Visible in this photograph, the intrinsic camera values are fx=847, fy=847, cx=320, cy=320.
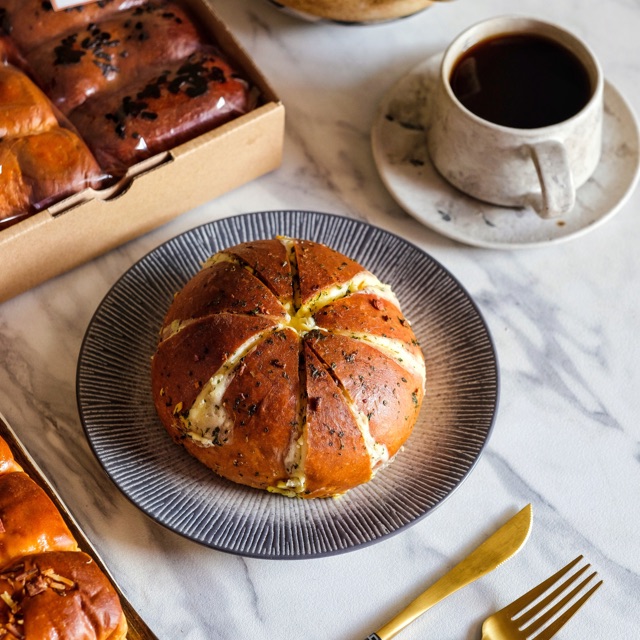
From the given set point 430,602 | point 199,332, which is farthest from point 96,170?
point 430,602

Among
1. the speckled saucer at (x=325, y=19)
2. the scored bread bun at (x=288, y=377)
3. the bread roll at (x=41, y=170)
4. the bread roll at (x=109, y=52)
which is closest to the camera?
the scored bread bun at (x=288, y=377)

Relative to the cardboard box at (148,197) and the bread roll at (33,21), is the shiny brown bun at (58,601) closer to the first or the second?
the cardboard box at (148,197)

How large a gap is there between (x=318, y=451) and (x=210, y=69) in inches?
29.8

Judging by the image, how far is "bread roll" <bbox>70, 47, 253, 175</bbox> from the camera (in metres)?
1.46

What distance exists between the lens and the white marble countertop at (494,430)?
1.24m

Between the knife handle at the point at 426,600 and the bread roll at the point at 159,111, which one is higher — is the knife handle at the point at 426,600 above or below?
below

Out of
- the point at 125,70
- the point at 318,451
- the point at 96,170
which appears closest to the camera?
the point at 318,451

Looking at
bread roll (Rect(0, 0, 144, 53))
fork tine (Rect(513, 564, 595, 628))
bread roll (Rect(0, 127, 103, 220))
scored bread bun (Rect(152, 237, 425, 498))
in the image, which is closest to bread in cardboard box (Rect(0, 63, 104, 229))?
bread roll (Rect(0, 127, 103, 220))

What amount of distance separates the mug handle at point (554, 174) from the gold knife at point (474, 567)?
0.51 metres

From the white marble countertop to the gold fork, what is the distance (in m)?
0.03

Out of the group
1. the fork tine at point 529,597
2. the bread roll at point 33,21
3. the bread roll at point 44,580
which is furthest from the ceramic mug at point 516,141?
the bread roll at point 44,580

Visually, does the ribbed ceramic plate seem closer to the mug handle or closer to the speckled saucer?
the mug handle

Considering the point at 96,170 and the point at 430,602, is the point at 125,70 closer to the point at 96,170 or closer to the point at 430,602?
the point at 96,170

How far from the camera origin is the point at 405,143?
5.41 ft
